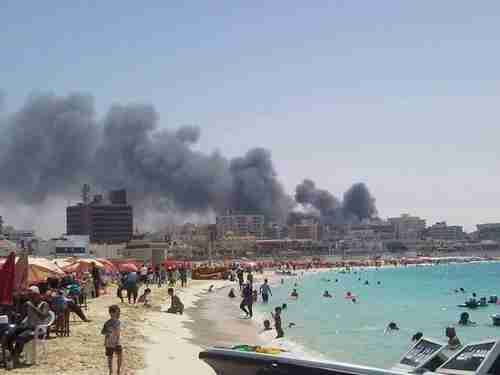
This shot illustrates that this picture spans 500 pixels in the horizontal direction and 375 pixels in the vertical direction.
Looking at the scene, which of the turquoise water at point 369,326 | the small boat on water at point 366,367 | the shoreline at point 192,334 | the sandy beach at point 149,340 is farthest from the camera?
the turquoise water at point 369,326

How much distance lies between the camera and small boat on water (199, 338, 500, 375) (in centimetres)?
740

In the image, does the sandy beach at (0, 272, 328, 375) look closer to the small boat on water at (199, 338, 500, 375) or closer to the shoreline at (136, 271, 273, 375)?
the shoreline at (136, 271, 273, 375)

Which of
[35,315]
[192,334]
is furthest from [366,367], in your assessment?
[192,334]

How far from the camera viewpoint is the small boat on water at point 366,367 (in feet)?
24.3

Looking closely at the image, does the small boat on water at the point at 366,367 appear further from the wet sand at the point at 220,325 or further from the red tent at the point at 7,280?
the wet sand at the point at 220,325

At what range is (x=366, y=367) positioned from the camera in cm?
789

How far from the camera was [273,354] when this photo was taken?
899cm

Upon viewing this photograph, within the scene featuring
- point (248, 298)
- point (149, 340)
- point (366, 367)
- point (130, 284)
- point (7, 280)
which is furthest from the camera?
point (248, 298)

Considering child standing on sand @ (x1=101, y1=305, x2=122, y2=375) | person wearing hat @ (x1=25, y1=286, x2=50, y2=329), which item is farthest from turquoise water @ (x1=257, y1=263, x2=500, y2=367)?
child standing on sand @ (x1=101, y1=305, x2=122, y2=375)

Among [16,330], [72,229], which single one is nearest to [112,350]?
[16,330]

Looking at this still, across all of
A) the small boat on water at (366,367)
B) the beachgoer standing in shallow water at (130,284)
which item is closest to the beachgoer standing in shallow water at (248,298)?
the beachgoer standing in shallow water at (130,284)

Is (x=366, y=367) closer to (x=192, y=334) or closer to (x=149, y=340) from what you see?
(x=149, y=340)

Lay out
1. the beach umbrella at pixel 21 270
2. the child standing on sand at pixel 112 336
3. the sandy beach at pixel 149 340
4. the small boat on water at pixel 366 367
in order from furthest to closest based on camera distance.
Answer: the beach umbrella at pixel 21 270, the sandy beach at pixel 149 340, the child standing on sand at pixel 112 336, the small boat on water at pixel 366 367

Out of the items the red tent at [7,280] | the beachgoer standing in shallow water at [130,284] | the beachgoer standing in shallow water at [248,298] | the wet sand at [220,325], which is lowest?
the wet sand at [220,325]
